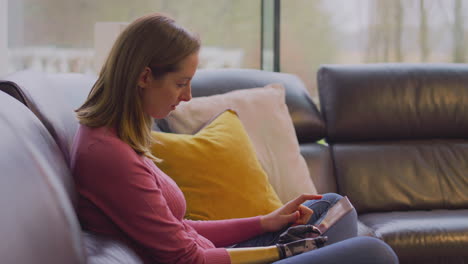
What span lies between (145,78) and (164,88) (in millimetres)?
53

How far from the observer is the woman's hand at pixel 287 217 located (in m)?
1.68

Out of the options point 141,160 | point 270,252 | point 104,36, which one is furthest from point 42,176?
point 104,36

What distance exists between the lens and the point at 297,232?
157cm

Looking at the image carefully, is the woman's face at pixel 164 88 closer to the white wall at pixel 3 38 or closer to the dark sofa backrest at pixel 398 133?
the dark sofa backrest at pixel 398 133

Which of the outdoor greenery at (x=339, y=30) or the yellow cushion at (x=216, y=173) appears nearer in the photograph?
the yellow cushion at (x=216, y=173)

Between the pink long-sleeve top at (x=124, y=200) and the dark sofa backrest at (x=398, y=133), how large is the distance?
136cm

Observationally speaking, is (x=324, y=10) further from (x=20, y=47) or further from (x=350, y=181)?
(x=20, y=47)

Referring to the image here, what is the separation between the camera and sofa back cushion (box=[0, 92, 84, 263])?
A: 783mm

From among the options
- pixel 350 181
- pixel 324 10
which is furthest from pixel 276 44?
pixel 350 181

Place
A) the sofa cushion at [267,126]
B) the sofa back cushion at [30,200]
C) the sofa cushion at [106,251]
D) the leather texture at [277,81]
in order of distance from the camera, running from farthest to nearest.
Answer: the leather texture at [277,81] → the sofa cushion at [267,126] → the sofa cushion at [106,251] → the sofa back cushion at [30,200]

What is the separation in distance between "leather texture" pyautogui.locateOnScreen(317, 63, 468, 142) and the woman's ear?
1.42 metres

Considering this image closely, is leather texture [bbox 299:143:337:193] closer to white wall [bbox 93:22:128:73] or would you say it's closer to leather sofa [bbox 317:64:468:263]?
leather sofa [bbox 317:64:468:263]

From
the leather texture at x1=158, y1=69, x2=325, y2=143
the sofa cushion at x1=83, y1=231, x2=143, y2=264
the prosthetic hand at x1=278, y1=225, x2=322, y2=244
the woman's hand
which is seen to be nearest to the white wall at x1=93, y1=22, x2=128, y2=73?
the leather texture at x1=158, y1=69, x2=325, y2=143

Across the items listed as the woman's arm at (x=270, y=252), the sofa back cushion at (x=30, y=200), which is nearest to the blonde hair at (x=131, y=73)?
the sofa back cushion at (x=30, y=200)
